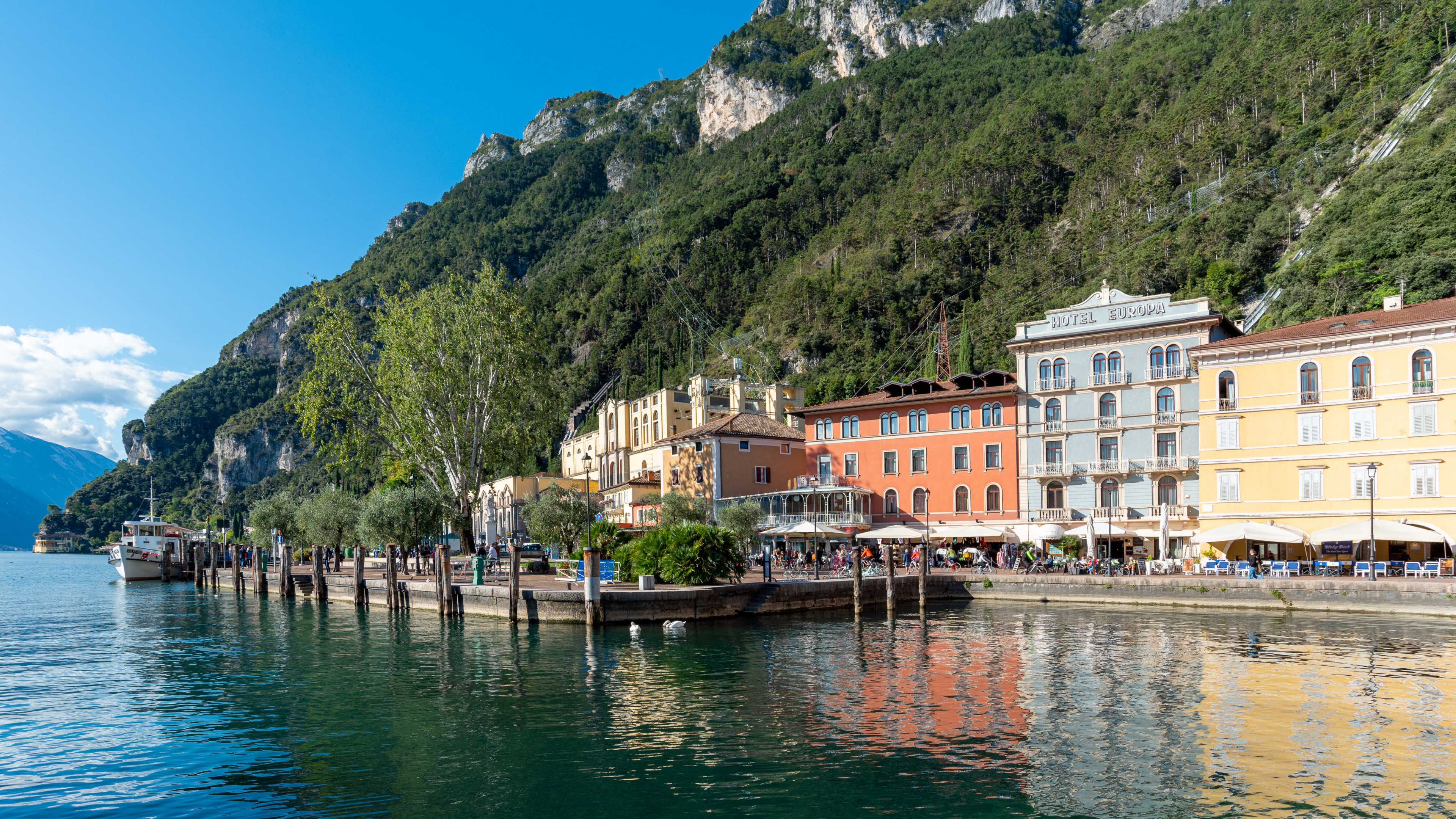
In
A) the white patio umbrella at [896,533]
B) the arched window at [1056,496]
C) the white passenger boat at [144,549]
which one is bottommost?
the white passenger boat at [144,549]

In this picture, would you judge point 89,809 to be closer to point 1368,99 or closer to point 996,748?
point 996,748

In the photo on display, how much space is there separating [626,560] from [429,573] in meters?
17.5

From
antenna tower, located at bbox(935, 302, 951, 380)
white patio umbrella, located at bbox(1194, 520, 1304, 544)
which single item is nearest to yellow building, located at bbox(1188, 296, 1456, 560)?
white patio umbrella, located at bbox(1194, 520, 1304, 544)

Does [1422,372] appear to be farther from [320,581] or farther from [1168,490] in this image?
[320,581]

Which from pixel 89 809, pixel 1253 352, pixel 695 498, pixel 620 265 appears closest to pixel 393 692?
pixel 89 809

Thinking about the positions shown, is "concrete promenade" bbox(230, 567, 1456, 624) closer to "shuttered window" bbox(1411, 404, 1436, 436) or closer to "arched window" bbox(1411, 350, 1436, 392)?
"shuttered window" bbox(1411, 404, 1436, 436)

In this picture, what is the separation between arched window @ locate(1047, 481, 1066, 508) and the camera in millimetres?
52750

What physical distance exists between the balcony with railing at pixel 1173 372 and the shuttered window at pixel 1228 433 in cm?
375

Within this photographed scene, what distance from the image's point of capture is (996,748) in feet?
52.1

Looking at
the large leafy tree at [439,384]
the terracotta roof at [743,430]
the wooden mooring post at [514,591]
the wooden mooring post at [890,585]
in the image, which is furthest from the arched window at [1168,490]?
the large leafy tree at [439,384]

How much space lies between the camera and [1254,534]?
129 ft

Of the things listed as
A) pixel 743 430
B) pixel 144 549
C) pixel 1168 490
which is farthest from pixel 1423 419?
pixel 144 549

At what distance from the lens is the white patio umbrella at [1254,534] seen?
39.1 m

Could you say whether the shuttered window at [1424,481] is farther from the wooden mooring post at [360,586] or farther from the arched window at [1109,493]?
the wooden mooring post at [360,586]
